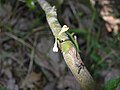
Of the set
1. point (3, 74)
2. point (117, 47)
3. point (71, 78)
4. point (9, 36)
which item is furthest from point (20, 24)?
point (117, 47)

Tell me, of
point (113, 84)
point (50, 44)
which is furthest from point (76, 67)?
point (50, 44)

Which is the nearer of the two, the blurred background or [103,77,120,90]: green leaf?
[103,77,120,90]: green leaf

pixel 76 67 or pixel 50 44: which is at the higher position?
pixel 76 67

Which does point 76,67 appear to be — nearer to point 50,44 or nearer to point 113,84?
point 113,84

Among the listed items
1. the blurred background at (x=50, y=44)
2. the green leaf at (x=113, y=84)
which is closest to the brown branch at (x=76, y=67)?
the green leaf at (x=113, y=84)

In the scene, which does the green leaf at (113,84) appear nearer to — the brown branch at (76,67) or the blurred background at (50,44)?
the brown branch at (76,67)

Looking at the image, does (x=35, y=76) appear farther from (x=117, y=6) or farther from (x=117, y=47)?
(x=117, y=6)

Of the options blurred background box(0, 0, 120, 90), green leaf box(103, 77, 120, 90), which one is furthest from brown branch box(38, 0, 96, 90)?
blurred background box(0, 0, 120, 90)

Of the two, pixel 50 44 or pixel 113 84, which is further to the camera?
pixel 50 44

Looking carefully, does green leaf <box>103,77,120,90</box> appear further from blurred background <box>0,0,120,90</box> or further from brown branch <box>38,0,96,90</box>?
blurred background <box>0,0,120,90</box>
